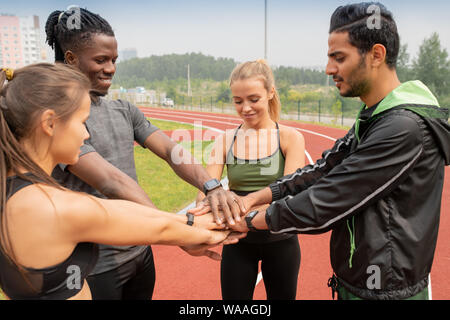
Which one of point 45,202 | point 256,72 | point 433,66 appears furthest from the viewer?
point 433,66

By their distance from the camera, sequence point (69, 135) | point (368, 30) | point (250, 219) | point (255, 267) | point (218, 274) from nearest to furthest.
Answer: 1. point (69, 135)
2. point (368, 30)
3. point (250, 219)
4. point (255, 267)
5. point (218, 274)

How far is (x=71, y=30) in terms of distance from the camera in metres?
1.98

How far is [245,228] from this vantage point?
228 centimetres

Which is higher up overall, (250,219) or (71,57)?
(71,57)

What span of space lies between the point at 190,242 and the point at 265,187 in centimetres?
76

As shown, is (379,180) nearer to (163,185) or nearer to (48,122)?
(48,122)

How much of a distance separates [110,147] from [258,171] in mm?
1034

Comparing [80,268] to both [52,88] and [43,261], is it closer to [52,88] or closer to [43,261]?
[43,261]

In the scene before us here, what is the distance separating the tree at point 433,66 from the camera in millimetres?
36219

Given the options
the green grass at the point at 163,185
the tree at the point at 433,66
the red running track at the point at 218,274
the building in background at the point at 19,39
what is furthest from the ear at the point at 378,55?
the building in background at the point at 19,39

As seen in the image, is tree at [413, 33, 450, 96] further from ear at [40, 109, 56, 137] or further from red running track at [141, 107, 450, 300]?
ear at [40, 109, 56, 137]

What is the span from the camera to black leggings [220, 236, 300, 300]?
244 cm

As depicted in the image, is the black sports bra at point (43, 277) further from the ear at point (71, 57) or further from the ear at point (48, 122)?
the ear at point (71, 57)

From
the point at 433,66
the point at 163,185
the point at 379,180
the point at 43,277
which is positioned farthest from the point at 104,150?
the point at 433,66
